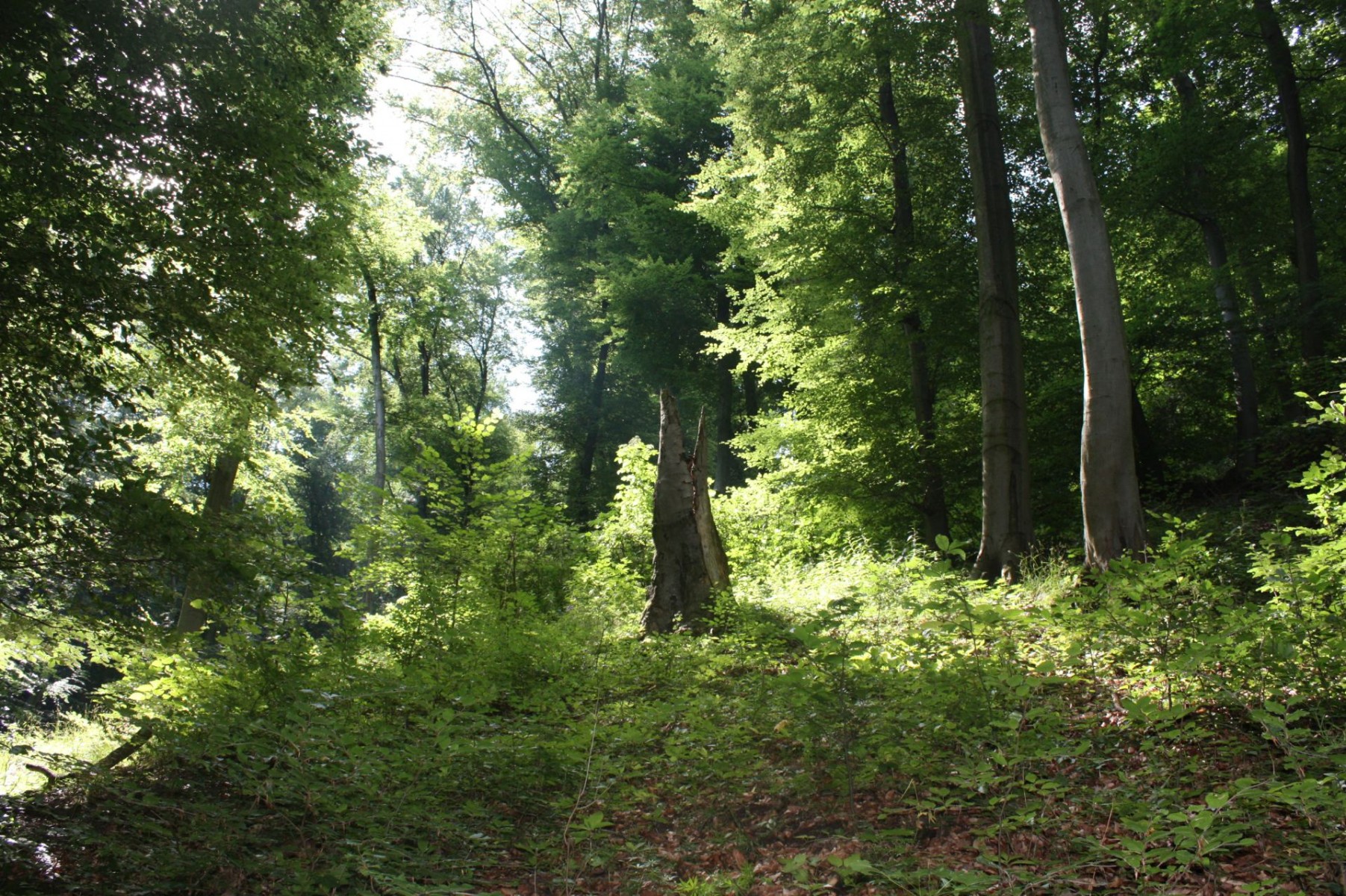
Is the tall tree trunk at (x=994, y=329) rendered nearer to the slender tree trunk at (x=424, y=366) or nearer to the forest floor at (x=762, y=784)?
the forest floor at (x=762, y=784)

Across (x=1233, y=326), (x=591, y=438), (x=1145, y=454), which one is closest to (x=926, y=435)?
(x=1145, y=454)

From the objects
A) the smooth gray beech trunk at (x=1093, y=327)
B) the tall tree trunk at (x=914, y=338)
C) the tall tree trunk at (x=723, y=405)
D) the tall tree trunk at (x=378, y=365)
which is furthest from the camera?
the tall tree trunk at (x=378, y=365)

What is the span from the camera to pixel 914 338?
11.7m

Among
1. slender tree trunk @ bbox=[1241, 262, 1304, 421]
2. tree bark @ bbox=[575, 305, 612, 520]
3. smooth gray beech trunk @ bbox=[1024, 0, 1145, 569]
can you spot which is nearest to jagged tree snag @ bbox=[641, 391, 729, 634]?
smooth gray beech trunk @ bbox=[1024, 0, 1145, 569]

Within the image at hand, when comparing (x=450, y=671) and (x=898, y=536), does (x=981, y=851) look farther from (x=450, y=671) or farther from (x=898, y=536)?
(x=898, y=536)

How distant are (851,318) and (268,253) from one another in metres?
8.39

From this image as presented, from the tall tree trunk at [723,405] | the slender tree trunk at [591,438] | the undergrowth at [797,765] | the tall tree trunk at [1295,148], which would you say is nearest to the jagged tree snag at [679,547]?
the undergrowth at [797,765]

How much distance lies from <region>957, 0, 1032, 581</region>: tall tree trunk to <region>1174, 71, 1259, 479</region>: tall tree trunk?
349 centimetres

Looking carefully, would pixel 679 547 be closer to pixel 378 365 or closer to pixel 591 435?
pixel 378 365

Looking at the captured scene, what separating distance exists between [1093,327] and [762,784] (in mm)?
4951

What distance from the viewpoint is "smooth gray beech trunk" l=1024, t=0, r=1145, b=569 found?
682 cm

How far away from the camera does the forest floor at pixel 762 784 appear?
310 centimetres

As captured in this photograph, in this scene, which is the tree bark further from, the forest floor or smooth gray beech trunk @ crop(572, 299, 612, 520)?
the forest floor

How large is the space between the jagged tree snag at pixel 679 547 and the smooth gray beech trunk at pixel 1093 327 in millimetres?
4005
